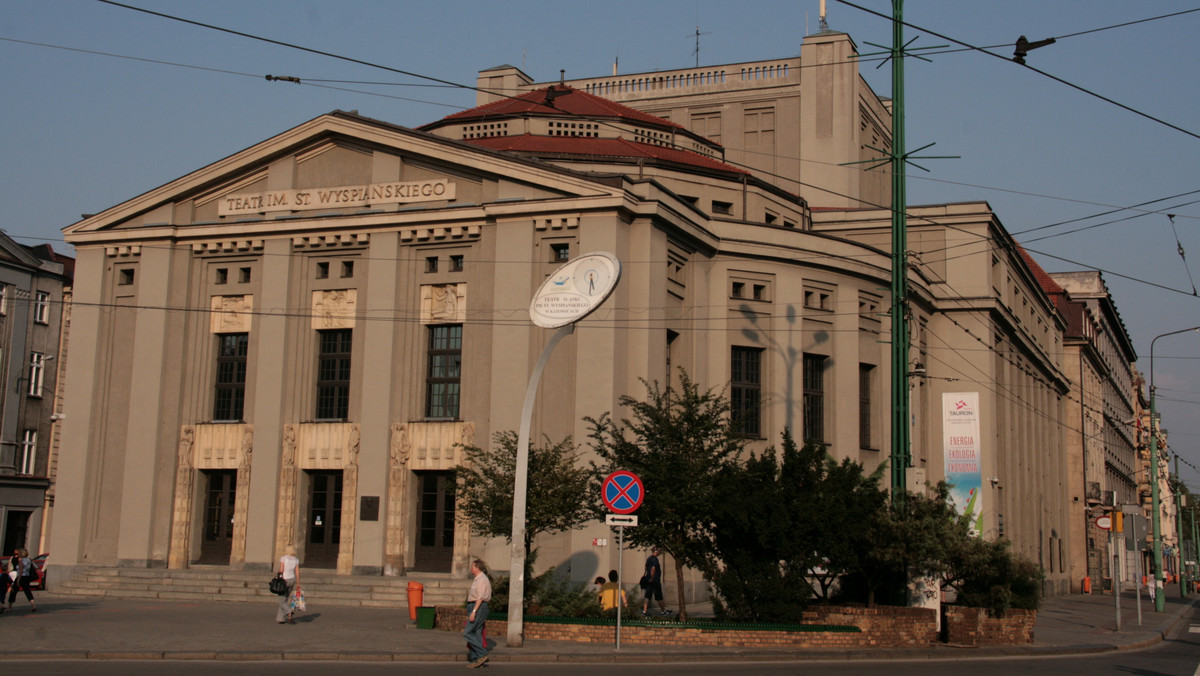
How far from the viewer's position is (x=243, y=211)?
1500 inches

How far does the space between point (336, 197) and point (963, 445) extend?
2063cm

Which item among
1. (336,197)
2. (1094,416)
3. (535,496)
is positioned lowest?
(535,496)

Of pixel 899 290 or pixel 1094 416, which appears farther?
pixel 1094 416

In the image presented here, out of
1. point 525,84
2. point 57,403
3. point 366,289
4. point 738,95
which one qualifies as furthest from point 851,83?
point 57,403

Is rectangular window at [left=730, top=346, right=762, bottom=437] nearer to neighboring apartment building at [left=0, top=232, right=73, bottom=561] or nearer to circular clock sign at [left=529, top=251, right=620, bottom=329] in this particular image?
circular clock sign at [left=529, top=251, right=620, bottom=329]

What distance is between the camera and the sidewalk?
61.2ft

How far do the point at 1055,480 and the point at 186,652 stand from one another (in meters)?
58.8

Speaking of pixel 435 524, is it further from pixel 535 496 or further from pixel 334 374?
pixel 535 496

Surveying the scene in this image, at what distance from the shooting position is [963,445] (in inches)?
1182

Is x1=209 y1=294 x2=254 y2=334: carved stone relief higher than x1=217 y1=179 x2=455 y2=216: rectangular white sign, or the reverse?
x1=217 y1=179 x2=455 y2=216: rectangular white sign

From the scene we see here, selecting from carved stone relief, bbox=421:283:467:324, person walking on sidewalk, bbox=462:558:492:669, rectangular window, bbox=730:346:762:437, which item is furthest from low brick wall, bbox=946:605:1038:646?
carved stone relief, bbox=421:283:467:324

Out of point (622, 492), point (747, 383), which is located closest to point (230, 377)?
point (747, 383)

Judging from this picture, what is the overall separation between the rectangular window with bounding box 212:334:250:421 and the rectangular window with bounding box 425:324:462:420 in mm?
6596

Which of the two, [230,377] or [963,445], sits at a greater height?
[230,377]
